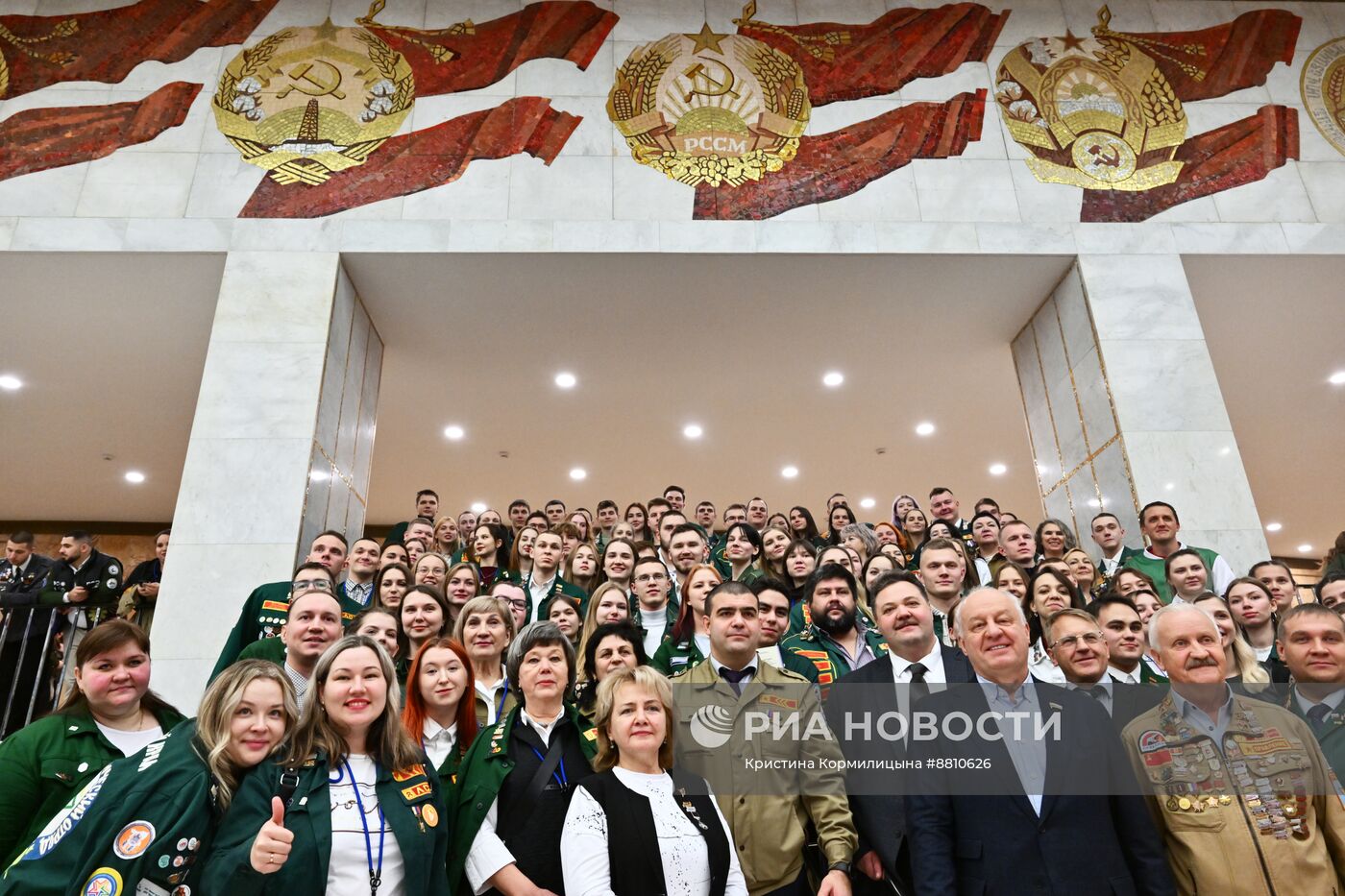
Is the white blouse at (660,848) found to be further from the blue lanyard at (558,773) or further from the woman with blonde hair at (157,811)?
the woman with blonde hair at (157,811)

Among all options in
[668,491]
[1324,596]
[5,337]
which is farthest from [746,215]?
[5,337]

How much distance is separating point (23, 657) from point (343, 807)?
548 centimetres

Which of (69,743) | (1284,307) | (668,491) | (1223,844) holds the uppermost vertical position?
(1284,307)

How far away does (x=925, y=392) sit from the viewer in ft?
43.5

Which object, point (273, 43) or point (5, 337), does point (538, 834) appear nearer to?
point (273, 43)

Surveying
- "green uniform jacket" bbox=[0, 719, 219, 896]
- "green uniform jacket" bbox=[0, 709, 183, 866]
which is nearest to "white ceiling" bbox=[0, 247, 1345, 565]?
"green uniform jacket" bbox=[0, 709, 183, 866]

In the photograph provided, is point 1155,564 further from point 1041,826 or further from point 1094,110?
point 1094,110

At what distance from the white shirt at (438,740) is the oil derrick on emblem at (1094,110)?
9.04 metres

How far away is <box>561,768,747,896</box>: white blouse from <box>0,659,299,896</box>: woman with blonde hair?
3.41ft

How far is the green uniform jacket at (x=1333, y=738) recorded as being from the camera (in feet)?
10.9

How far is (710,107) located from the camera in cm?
992

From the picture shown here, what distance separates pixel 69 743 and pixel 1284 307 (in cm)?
1238

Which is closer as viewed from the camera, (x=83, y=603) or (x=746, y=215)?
(x=83, y=603)

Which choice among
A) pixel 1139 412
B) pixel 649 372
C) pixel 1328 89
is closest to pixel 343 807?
pixel 1139 412
